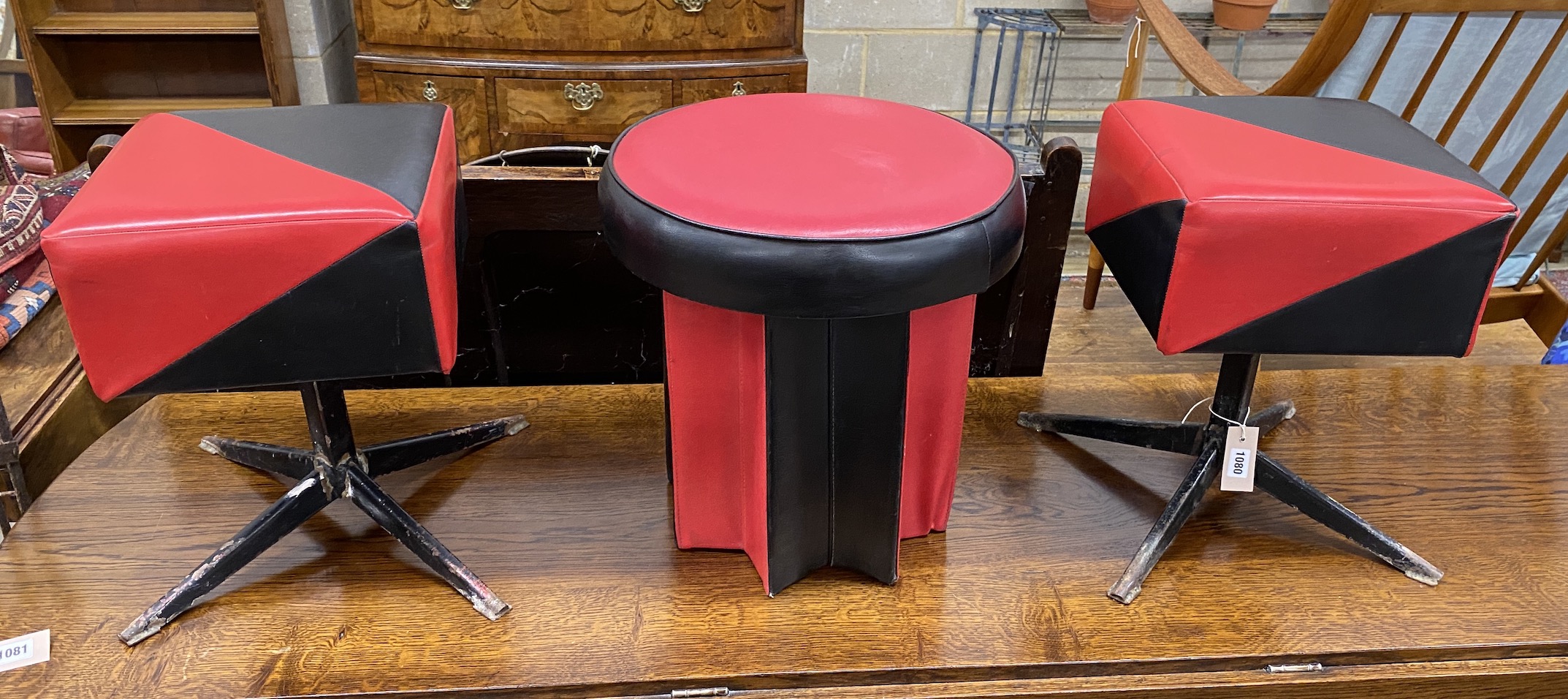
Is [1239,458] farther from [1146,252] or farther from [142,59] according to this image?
[142,59]

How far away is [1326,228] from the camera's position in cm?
99

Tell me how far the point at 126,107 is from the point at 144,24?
0.20 metres

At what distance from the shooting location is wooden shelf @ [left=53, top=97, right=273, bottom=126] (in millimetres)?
2324

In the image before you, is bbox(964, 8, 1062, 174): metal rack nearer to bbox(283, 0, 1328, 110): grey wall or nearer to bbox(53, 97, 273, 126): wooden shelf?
bbox(283, 0, 1328, 110): grey wall

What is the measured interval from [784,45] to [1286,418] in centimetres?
138

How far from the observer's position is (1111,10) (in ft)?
8.78

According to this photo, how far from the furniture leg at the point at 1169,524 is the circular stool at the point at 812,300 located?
216mm

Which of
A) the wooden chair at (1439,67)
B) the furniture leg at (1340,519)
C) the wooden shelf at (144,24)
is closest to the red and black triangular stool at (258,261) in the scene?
the furniture leg at (1340,519)

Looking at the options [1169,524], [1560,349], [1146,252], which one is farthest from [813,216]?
[1560,349]

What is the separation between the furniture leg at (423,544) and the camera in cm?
114

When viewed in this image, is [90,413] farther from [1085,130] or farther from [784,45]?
[1085,130]

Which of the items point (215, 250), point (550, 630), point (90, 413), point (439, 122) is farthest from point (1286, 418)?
point (90, 413)

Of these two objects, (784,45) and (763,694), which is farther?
(784,45)

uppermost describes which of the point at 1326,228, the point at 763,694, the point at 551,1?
the point at 1326,228
